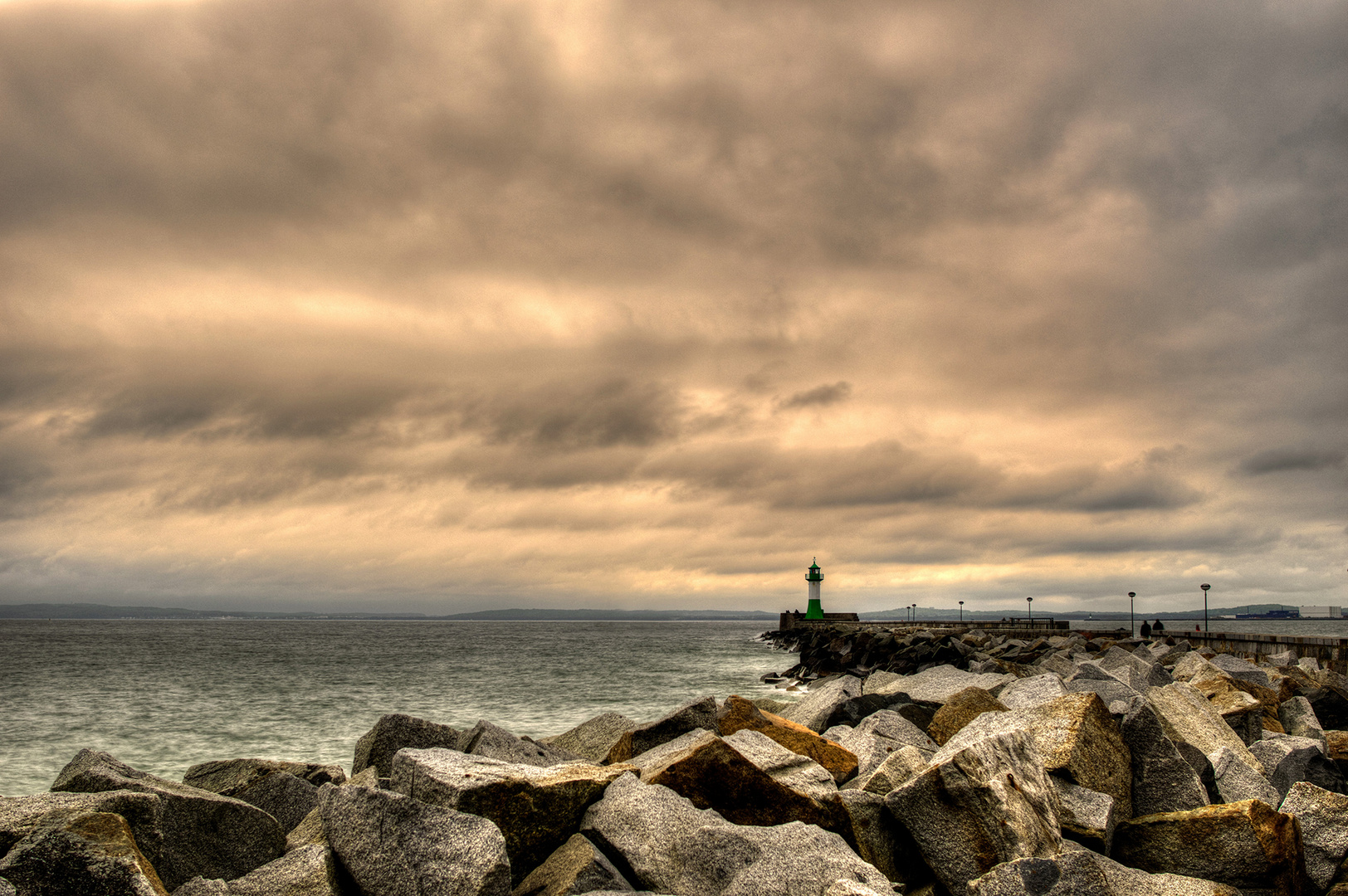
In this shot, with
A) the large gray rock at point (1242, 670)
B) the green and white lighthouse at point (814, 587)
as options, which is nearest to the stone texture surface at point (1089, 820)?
the large gray rock at point (1242, 670)

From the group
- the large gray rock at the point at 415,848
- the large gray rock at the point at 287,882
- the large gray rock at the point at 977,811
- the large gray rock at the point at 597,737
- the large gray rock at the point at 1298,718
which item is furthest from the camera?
the large gray rock at the point at 1298,718

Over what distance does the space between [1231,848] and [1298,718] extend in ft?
20.3

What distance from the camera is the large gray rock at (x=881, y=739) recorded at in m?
7.36

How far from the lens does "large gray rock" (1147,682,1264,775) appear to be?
21.6ft

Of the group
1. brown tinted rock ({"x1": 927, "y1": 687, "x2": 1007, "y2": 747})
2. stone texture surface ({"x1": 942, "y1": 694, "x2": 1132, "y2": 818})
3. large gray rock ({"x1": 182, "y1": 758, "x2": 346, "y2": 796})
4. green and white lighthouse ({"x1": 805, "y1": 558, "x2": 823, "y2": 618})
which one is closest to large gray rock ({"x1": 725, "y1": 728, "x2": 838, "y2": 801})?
stone texture surface ({"x1": 942, "y1": 694, "x2": 1132, "y2": 818})

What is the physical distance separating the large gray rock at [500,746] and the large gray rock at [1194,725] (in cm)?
486

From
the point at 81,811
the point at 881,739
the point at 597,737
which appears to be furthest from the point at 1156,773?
the point at 81,811

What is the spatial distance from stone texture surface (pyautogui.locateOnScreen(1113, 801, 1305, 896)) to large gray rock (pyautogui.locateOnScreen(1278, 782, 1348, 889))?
0.21m

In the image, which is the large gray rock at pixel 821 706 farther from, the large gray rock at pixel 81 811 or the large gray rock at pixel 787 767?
the large gray rock at pixel 81 811

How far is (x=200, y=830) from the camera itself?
5.11m

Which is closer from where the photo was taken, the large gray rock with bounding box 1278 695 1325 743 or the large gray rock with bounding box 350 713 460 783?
the large gray rock with bounding box 350 713 460 783

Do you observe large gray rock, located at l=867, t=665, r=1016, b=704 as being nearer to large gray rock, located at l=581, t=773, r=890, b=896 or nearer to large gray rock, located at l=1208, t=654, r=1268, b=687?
large gray rock, located at l=1208, t=654, r=1268, b=687

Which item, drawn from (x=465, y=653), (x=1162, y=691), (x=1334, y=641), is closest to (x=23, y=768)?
(x=1162, y=691)

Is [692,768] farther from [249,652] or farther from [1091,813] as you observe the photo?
[249,652]
